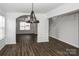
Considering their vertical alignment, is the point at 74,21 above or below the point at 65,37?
above

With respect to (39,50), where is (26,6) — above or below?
above

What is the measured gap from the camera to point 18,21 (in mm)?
12953

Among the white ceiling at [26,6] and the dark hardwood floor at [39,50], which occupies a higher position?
the white ceiling at [26,6]

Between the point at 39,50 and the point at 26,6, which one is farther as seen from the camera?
the point at 39,50

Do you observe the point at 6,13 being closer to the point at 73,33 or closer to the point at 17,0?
the point at 73,33

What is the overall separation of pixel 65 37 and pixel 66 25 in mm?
952

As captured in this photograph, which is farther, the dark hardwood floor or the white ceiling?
the dark hardwood floor

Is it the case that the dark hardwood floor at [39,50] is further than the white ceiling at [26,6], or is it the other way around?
the dark hardwood floor at [39,50]

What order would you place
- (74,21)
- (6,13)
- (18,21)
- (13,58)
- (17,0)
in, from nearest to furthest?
(13,58)
(17,0)
(74,21)
(6,13)
(18,21)

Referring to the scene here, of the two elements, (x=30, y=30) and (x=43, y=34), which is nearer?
(x=43, y=34)

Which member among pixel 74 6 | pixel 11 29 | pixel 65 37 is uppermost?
pixel 74 6

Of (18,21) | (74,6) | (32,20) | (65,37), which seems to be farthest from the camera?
(18,21)

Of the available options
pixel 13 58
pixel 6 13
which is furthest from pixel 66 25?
pixel 13 58

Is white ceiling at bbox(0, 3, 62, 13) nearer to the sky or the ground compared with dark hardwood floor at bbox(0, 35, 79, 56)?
nearer to the sky
